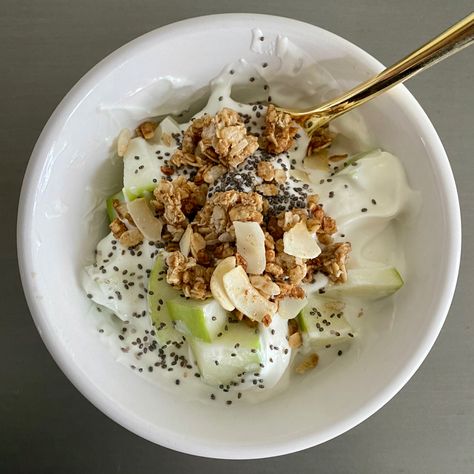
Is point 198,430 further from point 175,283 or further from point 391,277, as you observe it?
point 391,277

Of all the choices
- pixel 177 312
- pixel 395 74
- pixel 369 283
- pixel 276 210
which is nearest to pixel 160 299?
pixel 177 312

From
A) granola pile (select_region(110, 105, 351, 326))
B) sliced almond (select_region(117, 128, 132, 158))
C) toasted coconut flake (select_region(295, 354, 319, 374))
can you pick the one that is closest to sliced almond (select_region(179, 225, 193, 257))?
granola pile (select_region(110, 105, 351, 326))

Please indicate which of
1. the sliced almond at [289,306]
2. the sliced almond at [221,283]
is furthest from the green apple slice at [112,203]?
the sliced almond at [289,306]

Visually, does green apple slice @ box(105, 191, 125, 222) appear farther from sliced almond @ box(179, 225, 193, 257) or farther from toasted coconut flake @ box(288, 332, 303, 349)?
toasted coconut flake @ box(288, 332, 303, 349)

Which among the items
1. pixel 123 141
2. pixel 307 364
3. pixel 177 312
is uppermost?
pixel 123 141

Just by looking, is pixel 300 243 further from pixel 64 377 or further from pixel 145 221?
pixel 64 377

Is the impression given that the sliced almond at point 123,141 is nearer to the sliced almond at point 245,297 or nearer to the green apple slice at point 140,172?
the green apple slice at point 140,172
